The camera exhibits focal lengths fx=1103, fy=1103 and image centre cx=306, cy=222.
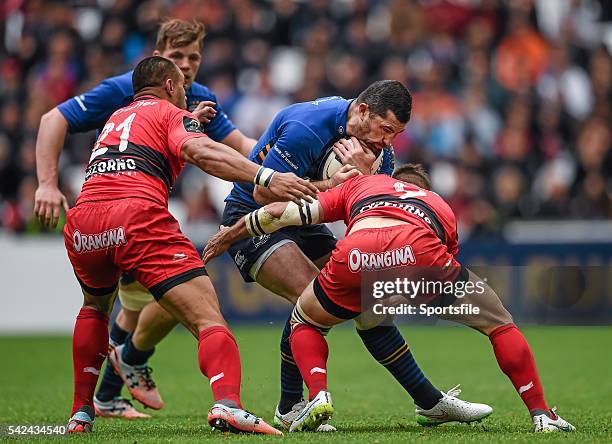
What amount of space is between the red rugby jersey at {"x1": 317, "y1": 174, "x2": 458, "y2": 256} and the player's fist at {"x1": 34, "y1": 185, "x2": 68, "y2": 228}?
1.91 meters

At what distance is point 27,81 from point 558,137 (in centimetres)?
852

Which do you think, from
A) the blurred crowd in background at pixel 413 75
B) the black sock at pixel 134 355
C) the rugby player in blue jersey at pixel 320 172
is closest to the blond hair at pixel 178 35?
the rugby player in blue jersey at pixel 320 172

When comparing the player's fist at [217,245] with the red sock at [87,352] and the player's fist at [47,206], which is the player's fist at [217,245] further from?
the player's fist at [47,206]

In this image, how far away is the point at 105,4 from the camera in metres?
18.7

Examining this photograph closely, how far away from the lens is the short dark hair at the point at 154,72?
6.99m

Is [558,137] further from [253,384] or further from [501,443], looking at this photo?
[501,443]

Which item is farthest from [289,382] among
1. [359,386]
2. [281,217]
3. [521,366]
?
[359,386]

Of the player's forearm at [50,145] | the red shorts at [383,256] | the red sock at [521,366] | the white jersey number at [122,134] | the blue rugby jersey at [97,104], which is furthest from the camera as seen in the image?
the blue rugby jersey at [97,104]

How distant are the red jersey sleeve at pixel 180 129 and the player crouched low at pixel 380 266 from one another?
0.67m

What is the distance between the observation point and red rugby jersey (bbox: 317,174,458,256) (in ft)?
21.7

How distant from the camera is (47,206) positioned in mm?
7449

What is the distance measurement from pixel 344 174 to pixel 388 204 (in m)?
0.46

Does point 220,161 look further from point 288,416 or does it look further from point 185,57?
point 185,57

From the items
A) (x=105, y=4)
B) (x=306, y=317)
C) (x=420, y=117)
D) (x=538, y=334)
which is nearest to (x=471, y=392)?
(x=306, y=317)
